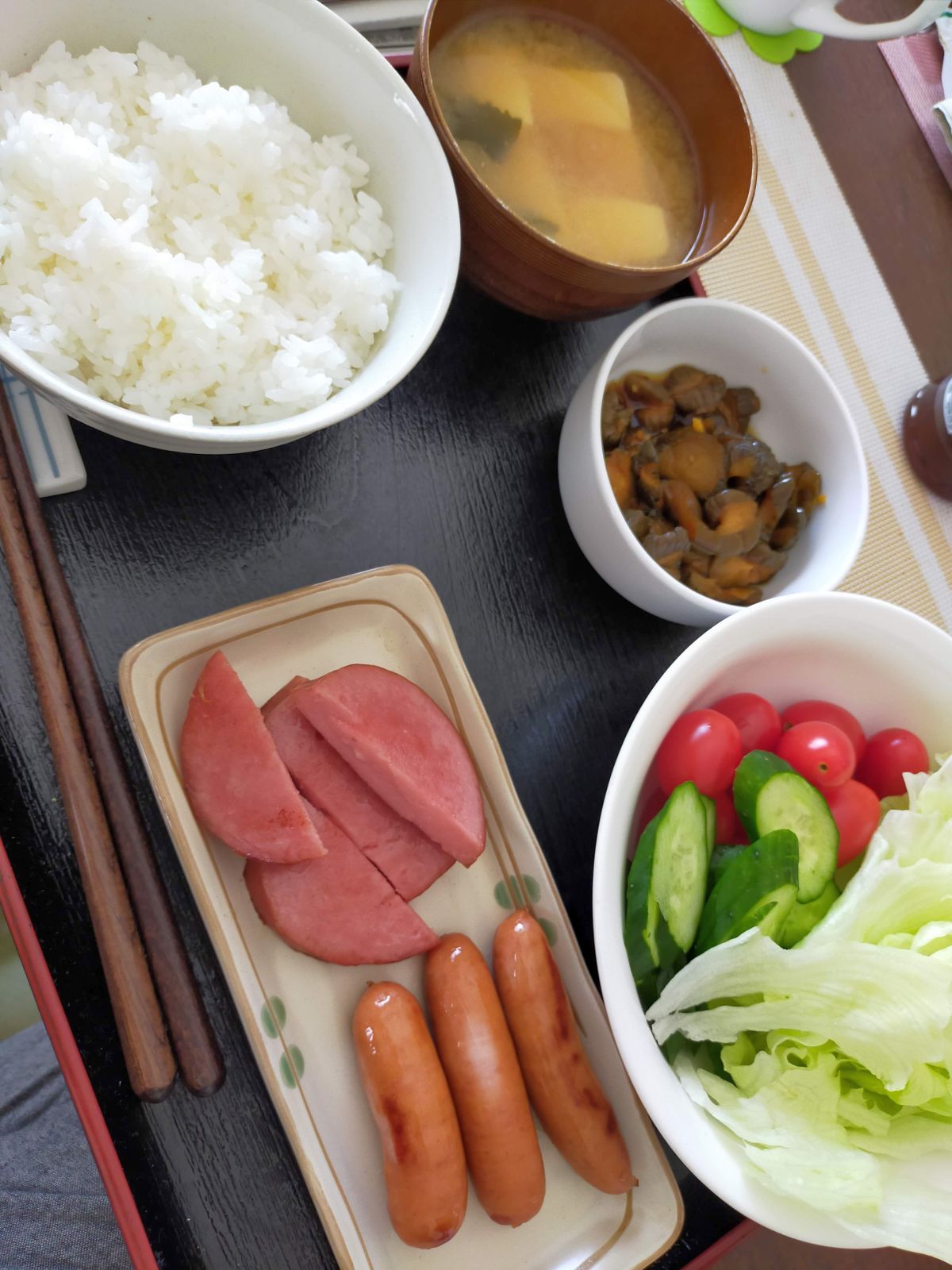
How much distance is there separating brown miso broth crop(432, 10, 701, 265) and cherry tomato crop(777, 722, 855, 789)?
1.99 ft

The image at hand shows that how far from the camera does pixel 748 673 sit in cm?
109

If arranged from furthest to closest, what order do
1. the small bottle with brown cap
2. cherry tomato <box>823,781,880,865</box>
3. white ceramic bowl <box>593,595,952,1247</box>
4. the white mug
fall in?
the small bottle with brown cap, the white mug, cherry tomato <box>823,781,880,865</box>, white ceramic bowl <box>593,595,952,1247</box>

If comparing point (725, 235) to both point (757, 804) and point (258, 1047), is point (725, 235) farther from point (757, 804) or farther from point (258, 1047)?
point (258, 1047)

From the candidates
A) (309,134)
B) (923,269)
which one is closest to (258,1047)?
(309,134)

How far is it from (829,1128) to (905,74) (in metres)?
1.70

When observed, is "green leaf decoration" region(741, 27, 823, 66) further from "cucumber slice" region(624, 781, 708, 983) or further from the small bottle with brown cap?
"cucumber slice" region(624, 781, 708, 983)

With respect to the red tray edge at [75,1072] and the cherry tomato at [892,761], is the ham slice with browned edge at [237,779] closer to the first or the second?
the red tray edge at [75,1072]

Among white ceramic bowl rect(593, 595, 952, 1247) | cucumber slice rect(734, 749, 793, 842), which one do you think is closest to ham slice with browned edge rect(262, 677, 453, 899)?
white ceramic bowl rect(593, 595, 952, 1247)

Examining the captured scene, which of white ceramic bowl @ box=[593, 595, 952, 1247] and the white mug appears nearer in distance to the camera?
white ceramic bowl @ box=[593, 595, 952, 1247]

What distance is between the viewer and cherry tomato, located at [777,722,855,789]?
40.1 inches

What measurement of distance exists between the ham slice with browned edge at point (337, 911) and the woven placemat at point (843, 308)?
86 cm

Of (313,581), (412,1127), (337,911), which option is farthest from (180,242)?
(412,1127)

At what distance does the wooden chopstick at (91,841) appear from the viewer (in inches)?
33.8

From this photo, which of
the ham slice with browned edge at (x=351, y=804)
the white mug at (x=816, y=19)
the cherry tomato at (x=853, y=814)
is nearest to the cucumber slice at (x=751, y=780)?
the cherry tomato at (x=853, y=814)
